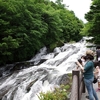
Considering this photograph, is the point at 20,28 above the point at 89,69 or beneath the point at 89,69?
above

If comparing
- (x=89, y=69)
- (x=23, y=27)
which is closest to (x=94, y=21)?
(x=23, y=27)

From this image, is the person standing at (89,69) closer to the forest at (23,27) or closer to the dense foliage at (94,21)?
the forest at (23,27)

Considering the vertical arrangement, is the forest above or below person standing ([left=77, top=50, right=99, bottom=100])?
above

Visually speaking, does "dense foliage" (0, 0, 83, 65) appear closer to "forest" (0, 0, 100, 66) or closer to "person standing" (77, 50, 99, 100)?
"forest" (0, 0, 100, 66)

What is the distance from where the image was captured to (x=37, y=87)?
11898mm

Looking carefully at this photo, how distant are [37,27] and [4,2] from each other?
537 centimetres

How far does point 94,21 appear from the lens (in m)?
17.9

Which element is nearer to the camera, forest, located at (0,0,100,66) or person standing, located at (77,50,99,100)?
person standing, located at (77,50,99,100)

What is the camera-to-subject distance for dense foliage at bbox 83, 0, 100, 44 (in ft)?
58.6

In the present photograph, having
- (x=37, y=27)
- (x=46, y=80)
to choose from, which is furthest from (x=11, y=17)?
(x=46, y=80)

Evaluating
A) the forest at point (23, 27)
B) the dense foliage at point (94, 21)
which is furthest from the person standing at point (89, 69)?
the dense foliage at point (94, 21)

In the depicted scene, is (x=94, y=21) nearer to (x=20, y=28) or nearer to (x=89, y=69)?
(x=20, y=28)

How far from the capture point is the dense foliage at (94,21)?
1786cm

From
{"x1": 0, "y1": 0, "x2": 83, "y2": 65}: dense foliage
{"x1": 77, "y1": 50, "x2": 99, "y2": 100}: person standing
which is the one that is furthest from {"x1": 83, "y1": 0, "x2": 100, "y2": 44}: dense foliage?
{"x1": 77, "y1": 50, "x2": 99, "y2": 100}: person standing
